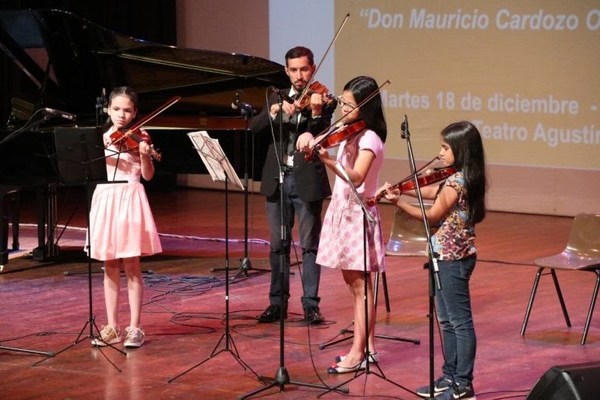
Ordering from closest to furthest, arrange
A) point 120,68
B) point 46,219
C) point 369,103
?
point 369,103 < point 46,219 < point 120,68

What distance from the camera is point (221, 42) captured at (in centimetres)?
1409

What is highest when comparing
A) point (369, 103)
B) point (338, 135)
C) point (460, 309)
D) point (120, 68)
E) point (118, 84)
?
point (120, 68)

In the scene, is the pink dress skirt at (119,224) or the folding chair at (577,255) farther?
the folding chair at (577,255)

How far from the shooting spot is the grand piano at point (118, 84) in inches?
351

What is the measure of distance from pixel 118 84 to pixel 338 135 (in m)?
4.67

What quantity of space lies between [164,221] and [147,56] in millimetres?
2710

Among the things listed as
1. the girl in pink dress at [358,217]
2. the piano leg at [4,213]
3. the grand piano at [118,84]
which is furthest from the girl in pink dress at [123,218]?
the piano leg at [4,213]

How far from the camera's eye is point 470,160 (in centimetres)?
523

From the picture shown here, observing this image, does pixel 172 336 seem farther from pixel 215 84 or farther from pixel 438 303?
pixel 215 84

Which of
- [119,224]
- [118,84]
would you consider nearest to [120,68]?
[118,84]

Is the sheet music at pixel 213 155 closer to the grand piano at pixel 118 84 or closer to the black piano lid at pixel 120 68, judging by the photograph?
the grand piano at pixel 118 84

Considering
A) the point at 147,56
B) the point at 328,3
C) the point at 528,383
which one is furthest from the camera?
the point at 328,3

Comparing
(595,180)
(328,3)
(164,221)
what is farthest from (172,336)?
(328,3)

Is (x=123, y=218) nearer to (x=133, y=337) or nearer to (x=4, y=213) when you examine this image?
(x=133, y=337)
